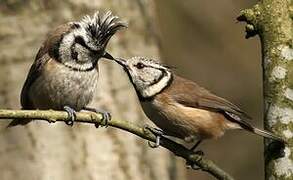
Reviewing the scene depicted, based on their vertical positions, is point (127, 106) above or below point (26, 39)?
Answer: below

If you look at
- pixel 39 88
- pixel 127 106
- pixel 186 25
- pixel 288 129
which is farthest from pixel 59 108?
pixel 186 25

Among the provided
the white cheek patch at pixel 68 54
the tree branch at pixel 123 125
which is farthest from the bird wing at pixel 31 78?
the tree branch at pixel 123 125

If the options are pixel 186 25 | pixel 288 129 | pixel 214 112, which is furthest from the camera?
pixel 186 25

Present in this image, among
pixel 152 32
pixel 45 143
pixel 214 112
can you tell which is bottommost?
pixel 45 143

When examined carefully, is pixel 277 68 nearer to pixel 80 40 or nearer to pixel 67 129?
pixel 80 40

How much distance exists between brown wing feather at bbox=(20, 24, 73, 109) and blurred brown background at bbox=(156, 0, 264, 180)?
198 inches

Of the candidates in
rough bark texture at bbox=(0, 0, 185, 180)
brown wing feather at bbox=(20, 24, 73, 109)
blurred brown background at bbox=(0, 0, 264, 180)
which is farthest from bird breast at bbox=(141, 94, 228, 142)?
blurred brown background at bbox=(0, 0, 264, 180)

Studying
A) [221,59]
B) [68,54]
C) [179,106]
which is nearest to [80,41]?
[68,54]

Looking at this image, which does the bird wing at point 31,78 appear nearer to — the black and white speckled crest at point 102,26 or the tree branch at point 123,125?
the black and white speckled crest at point 102,26

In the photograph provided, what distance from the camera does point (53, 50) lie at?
15.9 ft

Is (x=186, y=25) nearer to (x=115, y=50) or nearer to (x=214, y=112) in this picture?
(x=115, y=50)

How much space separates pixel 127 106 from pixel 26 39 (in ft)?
2.78

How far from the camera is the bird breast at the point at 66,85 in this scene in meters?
4.70

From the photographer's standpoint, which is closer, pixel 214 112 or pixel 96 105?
pixel 214 112
